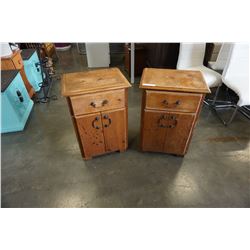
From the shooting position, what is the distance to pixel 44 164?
5.24ft

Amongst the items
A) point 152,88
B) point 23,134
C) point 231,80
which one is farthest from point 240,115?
point 23,134

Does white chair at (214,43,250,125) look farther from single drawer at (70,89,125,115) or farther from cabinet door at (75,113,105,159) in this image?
cabinet door at (75,113,105,159)

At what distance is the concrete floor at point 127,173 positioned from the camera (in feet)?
4.37

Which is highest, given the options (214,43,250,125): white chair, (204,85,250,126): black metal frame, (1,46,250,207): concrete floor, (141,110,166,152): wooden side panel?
(214,43,250,125): white chair

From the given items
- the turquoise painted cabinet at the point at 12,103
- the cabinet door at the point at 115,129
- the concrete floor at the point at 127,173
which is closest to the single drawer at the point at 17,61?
the turquoise painted cabinet at the point at 12,103

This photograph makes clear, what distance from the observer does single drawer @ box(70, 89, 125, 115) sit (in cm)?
119

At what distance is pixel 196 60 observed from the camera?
7.33 ft

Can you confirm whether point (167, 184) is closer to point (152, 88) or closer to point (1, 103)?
point (152, 88)

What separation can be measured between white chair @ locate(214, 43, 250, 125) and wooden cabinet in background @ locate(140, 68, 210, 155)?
71 cm

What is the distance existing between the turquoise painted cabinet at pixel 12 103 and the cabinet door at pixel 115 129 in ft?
3.72

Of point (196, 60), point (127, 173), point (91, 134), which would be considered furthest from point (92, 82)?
point (196, 60)

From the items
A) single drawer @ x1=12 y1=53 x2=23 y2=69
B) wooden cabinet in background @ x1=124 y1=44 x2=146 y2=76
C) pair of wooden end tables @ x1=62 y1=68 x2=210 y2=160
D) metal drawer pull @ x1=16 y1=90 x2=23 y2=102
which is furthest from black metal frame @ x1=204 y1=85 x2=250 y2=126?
single drawer @ x1=12 y1=53 x2=23 y2=69

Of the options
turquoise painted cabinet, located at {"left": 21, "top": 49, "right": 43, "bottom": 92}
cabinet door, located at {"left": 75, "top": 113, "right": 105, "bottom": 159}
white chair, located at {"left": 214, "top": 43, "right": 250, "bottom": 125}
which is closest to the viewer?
cabinet door, located at {"left": 75, "top": 113, "right": 105, "bottom": 159}

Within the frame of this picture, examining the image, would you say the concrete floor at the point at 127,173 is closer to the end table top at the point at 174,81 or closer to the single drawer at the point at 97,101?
the single drawer at the point at 97,101
